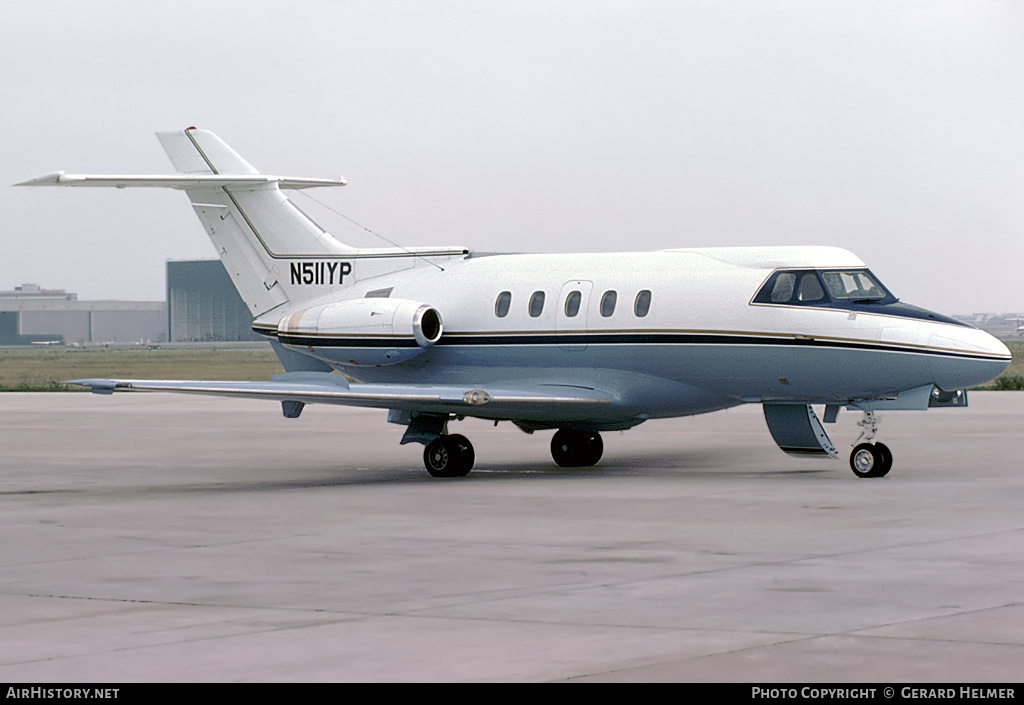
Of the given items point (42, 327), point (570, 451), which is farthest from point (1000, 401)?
point (42, 327)

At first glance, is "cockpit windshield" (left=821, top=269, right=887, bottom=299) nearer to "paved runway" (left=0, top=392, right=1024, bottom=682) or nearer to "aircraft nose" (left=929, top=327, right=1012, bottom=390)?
"aircraft nose" (left=929, top=327, right=1012, bottom=390)

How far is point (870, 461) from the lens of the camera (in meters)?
19.2

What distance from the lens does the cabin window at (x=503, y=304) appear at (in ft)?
72.0

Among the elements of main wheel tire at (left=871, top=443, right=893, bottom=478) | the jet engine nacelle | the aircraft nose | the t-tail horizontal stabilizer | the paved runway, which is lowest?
the paved runway

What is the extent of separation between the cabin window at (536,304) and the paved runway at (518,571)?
2314mm

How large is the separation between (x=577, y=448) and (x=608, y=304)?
2.75 metres

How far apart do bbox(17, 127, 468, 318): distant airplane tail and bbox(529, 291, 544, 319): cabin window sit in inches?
129

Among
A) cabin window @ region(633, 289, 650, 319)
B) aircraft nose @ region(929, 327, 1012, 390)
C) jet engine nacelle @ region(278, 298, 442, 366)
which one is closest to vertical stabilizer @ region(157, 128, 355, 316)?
jet engine nacelle @ region(278, 298, 442, 366)

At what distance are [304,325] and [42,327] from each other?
18320 cm

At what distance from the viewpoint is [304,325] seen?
23047 millimetres

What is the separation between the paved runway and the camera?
328 inches

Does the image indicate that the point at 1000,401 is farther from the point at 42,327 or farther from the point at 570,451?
the point at 42,327

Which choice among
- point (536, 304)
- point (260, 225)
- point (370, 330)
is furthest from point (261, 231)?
point (536, 304)

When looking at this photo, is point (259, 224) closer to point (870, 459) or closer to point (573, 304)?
point (573, 304)
